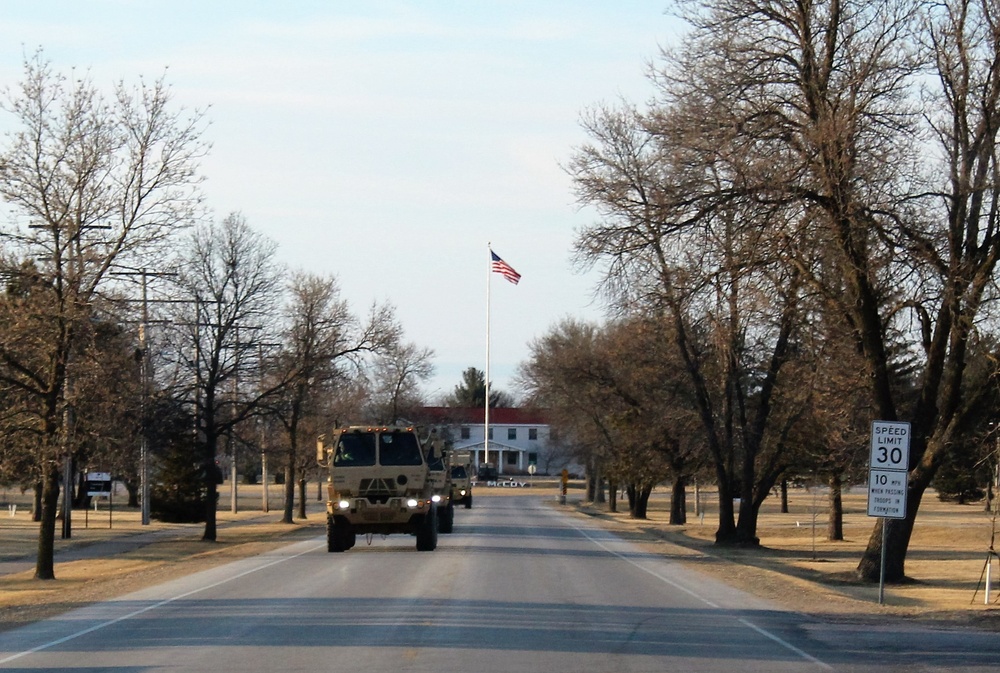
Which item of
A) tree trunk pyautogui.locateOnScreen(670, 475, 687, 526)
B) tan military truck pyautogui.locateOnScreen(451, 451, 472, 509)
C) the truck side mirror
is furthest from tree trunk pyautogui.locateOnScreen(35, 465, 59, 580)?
tree trunk pyautogui.locateOnScreen(670, 475, 687, 526)

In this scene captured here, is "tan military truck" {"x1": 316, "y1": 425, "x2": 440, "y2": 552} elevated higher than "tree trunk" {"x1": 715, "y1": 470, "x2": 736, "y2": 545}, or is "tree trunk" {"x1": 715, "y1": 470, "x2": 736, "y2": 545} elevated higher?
"tan military truck" {"x1": 316, "y1": 425, "x2": 440, "y2": 552}

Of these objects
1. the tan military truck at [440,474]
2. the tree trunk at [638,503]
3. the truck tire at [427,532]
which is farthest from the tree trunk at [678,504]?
the truck tire at [427,532]

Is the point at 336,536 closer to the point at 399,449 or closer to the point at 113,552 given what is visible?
the point at 399,449

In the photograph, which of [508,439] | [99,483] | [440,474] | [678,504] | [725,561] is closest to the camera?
[725,561]

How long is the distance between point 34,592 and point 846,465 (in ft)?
82.5

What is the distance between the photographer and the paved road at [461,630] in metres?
11.7

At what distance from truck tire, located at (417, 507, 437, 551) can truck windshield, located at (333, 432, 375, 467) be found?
1813 mm

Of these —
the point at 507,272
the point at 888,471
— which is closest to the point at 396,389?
the point at 507,272

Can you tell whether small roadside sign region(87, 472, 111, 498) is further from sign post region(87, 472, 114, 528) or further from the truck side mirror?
the truck side mirror

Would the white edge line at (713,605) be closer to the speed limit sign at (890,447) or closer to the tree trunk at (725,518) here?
the speed limit sign at (890,447)

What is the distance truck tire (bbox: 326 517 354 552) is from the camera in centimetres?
2716

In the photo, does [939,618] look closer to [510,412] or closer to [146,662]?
[146,662]

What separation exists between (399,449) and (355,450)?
101 centimetres

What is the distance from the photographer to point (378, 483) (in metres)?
26.4
